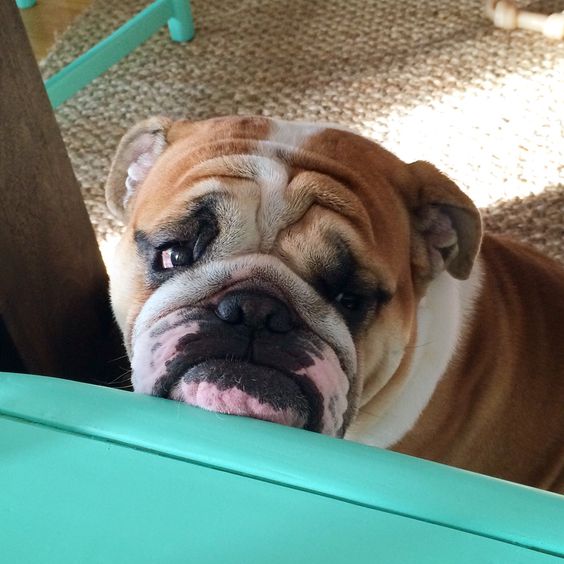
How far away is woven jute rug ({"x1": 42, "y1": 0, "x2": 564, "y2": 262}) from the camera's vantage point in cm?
188

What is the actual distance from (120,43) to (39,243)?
1.20 metres

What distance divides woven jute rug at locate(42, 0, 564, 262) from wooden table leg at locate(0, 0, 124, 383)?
1.85 ft

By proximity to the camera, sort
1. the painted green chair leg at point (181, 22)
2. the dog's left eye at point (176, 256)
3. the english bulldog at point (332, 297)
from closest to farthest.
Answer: the english bulldog at point (332, 297)
the dog's left eye at point (176, 256)
the painted green chair leg at point (181, 22)

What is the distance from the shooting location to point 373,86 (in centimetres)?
213

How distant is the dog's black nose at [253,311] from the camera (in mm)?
837

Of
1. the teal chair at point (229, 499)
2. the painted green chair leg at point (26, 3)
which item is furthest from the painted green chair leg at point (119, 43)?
the teal chair at point (229, 499)

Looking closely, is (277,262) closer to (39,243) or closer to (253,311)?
(253,311)

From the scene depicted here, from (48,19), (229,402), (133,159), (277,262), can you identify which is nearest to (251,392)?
(229,402)

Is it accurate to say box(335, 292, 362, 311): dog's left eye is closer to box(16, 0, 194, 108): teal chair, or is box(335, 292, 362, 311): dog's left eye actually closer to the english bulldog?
the english bulldog

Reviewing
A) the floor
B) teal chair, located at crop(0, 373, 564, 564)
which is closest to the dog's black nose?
teal chair, located at crop(0, 373, 564, 564)

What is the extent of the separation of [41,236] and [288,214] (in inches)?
13.7

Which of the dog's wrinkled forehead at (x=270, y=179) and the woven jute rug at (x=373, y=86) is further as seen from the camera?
the woven jute rug at (x=373, y=86)

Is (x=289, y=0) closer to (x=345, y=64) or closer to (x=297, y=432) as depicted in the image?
(x=345, y=64)

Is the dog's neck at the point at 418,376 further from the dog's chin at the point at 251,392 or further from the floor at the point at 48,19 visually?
the floor at the point at 48,19
